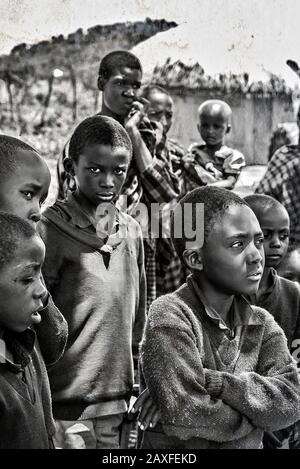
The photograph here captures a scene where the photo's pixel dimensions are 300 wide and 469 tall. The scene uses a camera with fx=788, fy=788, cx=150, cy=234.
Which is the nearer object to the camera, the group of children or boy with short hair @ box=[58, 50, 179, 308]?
the group of children

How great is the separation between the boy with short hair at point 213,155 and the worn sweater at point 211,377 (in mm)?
1907

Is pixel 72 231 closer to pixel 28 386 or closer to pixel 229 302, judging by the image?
pixel 229 302

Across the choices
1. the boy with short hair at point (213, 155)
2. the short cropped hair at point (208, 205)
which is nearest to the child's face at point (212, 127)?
the boy with short hair at point (213, 155)

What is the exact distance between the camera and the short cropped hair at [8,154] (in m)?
2.18

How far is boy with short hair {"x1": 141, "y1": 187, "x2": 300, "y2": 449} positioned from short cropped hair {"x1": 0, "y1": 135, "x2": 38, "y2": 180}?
48 cm

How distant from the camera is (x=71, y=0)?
143 inches

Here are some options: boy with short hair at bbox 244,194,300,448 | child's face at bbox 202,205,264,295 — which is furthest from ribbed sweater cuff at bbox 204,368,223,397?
boy with short hair at bbox 244,194,300,448

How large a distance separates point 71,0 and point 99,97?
0.52 metres

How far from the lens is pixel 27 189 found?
85.2 inches

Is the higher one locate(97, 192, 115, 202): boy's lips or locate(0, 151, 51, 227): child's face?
locate(0, 151, 51, 227): child's face

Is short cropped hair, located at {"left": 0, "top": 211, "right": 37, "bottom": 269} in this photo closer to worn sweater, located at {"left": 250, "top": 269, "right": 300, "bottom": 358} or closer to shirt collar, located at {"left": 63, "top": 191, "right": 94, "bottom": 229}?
shirt collar, located at {"left": 63, "top": 191, "right": 94, "bottom": 229}

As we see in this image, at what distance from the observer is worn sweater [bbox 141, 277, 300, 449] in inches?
75.7

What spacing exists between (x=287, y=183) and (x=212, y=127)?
24.0 inches

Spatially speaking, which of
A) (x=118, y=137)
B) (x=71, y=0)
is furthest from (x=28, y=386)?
(x=71, y=0)
